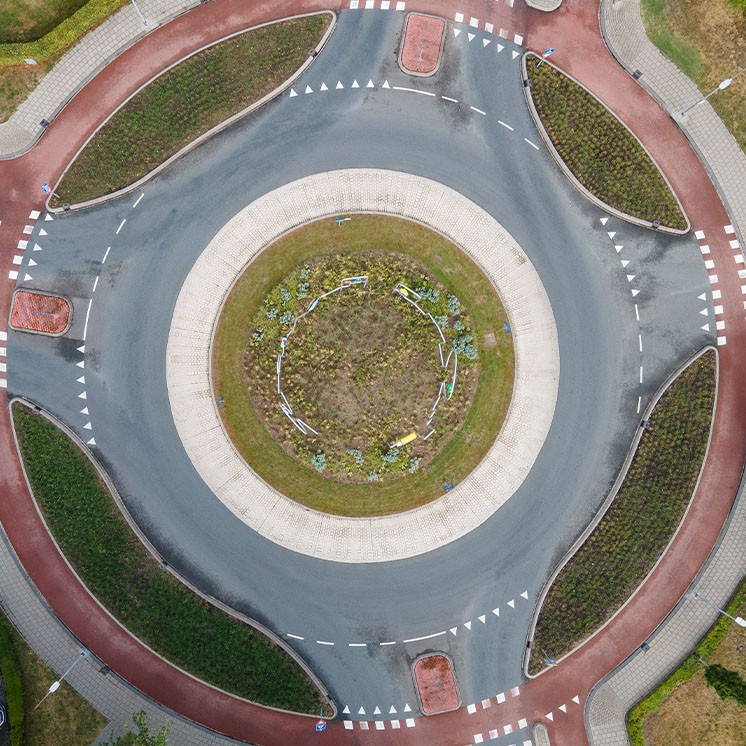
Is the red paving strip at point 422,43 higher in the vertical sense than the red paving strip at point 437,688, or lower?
higher

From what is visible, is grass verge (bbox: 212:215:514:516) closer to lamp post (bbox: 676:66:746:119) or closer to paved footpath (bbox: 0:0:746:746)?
paved footpath (bbox: 0:0:746:746)

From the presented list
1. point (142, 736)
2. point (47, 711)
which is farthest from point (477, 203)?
point (47, 711)

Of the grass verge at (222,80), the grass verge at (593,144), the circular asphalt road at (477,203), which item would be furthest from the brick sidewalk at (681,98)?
the grass verge at (222,80)

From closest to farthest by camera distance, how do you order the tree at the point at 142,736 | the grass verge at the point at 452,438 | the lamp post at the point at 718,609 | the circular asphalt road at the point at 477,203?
the tree at the point at 142,736, the lamp post at the point at 718,609, the circular asphalt road at the point at 477,203, the grass verge at the point at 452,438

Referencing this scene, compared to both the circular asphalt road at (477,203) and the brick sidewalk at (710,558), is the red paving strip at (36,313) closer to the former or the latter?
the circular asphalt road at (477,203)

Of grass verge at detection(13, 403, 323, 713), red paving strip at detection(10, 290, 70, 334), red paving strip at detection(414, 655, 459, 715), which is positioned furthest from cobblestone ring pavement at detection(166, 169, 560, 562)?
red paving strip at detection(10, 290, 70, 334)

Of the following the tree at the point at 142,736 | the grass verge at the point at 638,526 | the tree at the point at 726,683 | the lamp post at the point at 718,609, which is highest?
the grass verge at the point at 638,526
